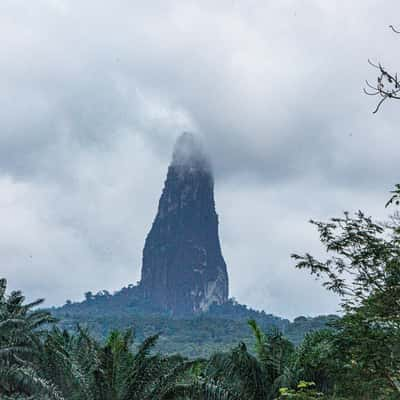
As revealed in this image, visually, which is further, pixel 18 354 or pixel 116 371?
pixel 18 354

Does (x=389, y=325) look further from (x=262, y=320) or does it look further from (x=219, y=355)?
(x=262, y=320)

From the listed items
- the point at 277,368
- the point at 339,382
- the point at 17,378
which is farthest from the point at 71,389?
the point at 339,382

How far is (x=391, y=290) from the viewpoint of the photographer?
11.8 m

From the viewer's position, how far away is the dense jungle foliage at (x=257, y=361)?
39.0ft

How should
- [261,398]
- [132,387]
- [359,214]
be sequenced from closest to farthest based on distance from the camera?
[359,214], [132,387], [261,398]

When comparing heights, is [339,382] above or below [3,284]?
below

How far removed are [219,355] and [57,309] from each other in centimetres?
18106

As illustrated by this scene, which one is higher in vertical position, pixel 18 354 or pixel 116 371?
pixel 18 354

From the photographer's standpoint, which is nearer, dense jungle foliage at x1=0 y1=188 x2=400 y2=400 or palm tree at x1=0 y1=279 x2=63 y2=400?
dense jungle foliage at x1=0 y1=188 x2=400 y2=400

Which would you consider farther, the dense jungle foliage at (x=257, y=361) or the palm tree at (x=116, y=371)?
the palm tree at (x=116, y=371)

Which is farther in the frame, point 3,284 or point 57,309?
point 57,309

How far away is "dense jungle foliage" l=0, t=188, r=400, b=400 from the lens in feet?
39.0

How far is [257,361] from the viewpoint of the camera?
18875mm

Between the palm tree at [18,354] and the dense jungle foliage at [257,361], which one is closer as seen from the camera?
the dense jungle foliage at [257,361]
